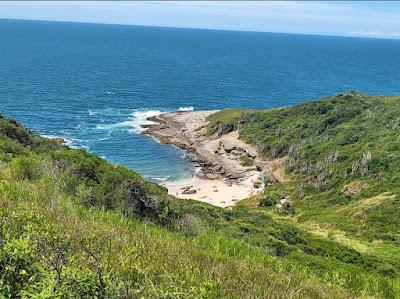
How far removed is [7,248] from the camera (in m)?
4.40

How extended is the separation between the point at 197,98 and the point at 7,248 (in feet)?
408

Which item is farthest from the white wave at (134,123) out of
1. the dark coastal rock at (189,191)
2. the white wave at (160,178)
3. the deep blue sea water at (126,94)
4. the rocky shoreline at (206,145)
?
the dark coastal rock at (189,191)

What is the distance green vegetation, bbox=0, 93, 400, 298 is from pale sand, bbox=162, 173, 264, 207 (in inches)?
164

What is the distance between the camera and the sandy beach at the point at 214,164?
210 feet

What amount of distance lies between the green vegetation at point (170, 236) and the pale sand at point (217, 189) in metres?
4.16

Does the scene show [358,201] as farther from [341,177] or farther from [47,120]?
[47,120]

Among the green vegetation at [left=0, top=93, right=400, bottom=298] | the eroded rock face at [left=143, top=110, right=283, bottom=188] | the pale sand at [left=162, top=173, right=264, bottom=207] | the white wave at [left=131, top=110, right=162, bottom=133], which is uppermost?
the green vegetation at [left=0, top=93, right=400, bottom=298]

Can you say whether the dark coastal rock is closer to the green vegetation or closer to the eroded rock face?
the eroded rock face

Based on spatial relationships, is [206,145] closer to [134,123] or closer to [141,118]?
[134,123]

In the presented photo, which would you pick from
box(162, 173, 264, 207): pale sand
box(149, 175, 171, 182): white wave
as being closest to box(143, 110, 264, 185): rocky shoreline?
box(162, 173, 264, 207): pale sand

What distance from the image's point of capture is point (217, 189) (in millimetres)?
65875

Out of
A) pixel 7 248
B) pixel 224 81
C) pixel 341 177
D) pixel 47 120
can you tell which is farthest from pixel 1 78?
pixel 7 248

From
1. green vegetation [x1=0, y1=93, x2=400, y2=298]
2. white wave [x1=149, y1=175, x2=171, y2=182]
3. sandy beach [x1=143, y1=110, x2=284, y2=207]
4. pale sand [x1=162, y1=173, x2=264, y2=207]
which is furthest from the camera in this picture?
white wave [x1=149, y1=175, x2=171, y2=182]

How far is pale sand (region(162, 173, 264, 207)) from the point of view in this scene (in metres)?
61.6
